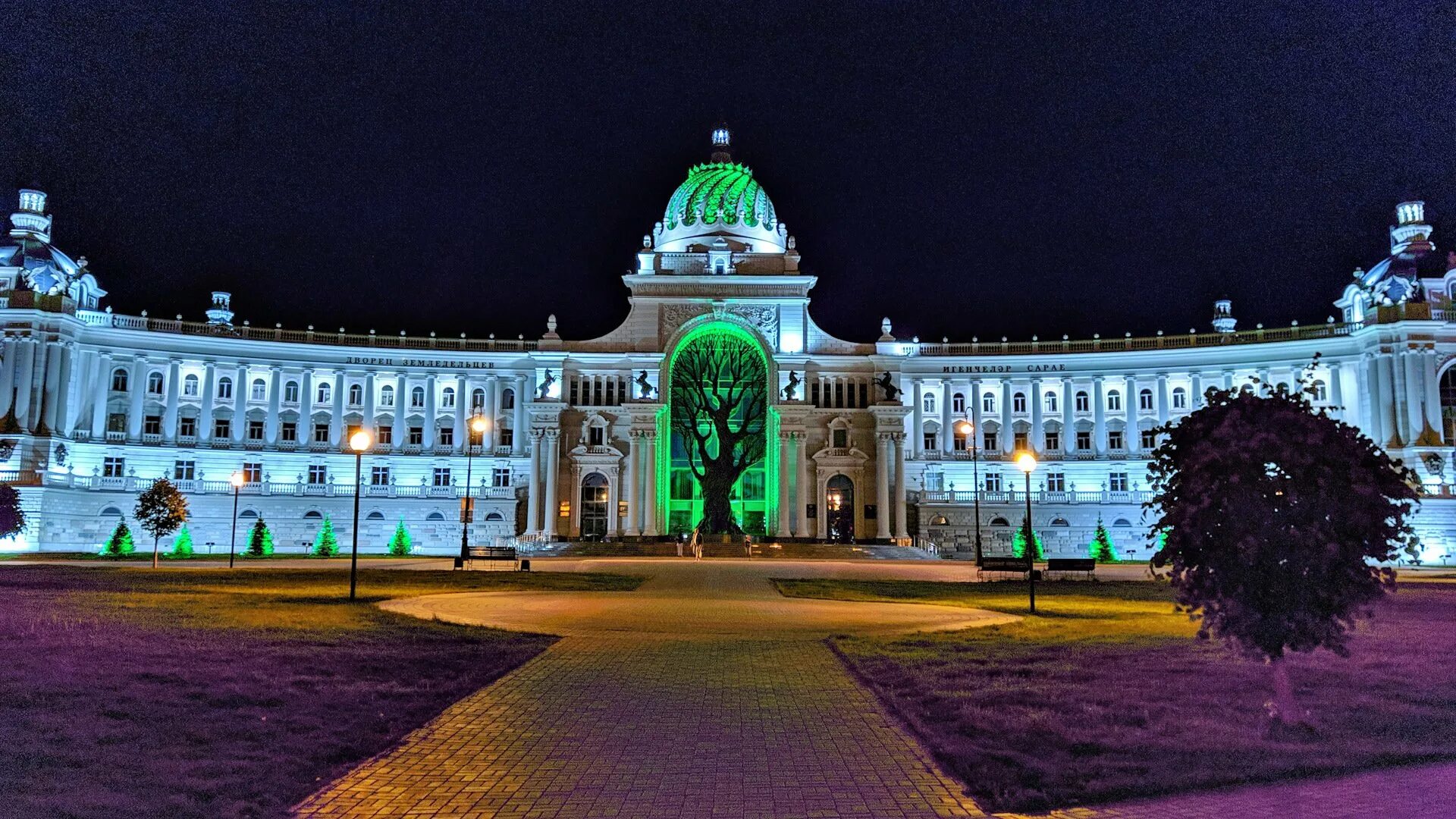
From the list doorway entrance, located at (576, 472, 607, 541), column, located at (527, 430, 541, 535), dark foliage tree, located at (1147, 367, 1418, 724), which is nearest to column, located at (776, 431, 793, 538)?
doorway entrance, located at (576, 472, 607, 541)

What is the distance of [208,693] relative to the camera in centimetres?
1202

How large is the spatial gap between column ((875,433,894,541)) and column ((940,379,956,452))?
26.5 feet

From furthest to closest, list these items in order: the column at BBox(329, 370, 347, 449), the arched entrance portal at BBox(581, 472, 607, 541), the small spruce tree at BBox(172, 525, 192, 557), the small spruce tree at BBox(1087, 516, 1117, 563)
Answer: the column at BBox(329, 370, 347, 449), the arched entrance portal at BBox(581, 472, 607, 541), the small spruce tree at BBox(1087, 516, 1117, 563), the small spruce tree at BBox(172, 525, 192, 557)

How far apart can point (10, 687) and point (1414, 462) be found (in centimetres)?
7996

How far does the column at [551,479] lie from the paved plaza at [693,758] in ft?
190

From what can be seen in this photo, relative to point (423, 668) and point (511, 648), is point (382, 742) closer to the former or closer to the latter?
point (423, 668)

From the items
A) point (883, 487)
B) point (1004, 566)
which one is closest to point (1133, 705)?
point (1004, 566)

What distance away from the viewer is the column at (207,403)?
76750 millimetres

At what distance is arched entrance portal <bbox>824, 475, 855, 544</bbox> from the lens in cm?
7631

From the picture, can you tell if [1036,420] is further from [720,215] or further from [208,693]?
[208,693]

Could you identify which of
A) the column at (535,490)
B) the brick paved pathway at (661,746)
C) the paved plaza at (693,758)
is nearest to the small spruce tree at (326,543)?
the column at (535,490)

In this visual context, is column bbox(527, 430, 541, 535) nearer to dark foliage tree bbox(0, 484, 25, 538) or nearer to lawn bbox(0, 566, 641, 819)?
dark foliage tree bbox(0, 484, 25, 538)

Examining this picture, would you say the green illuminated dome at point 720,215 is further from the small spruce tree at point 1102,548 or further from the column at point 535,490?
the small spruce tree at point 1102,548

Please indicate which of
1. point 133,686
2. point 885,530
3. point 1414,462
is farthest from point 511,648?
point 1414,462
